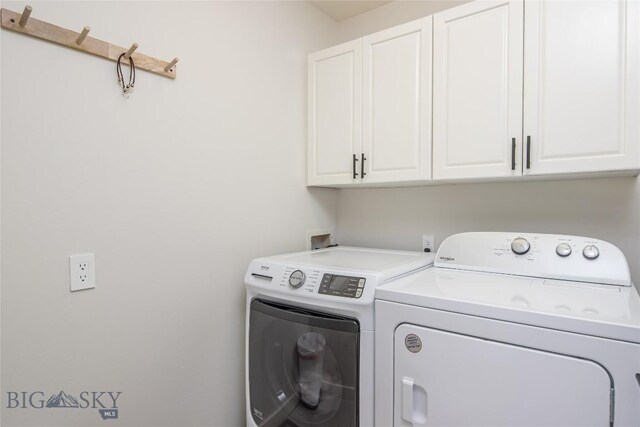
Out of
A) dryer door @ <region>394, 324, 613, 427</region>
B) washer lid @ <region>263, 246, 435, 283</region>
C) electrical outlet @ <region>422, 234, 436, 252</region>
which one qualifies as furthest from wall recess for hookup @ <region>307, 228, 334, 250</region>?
dryer door @ <region>394, 324, 613, 427</region>

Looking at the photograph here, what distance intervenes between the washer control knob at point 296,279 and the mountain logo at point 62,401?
823 mm

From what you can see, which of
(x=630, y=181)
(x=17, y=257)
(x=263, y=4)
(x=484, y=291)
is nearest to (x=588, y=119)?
(x=630, y=181)

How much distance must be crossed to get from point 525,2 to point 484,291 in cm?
116

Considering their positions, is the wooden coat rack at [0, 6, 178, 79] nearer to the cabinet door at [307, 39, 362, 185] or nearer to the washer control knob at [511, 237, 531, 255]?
the cabinet door at [307, 39, 362, 185]

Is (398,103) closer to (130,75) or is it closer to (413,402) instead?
(130,75)

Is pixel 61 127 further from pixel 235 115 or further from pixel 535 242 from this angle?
pixel 535 242

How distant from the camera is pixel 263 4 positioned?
1.80 metres

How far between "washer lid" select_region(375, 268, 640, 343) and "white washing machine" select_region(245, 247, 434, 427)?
5.0 inches

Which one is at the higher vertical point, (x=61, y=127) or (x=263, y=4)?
(x=263, y=4)

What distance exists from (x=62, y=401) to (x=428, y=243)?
1.77 metres

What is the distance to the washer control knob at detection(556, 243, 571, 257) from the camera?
1.34 meters

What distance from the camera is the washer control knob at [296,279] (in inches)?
53.2

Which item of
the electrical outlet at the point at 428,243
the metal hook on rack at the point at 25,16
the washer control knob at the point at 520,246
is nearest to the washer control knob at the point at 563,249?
the washer control knob at the point at 520,246

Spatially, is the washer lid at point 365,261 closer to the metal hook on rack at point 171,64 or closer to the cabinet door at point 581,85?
the cabinet door at point 581,85
